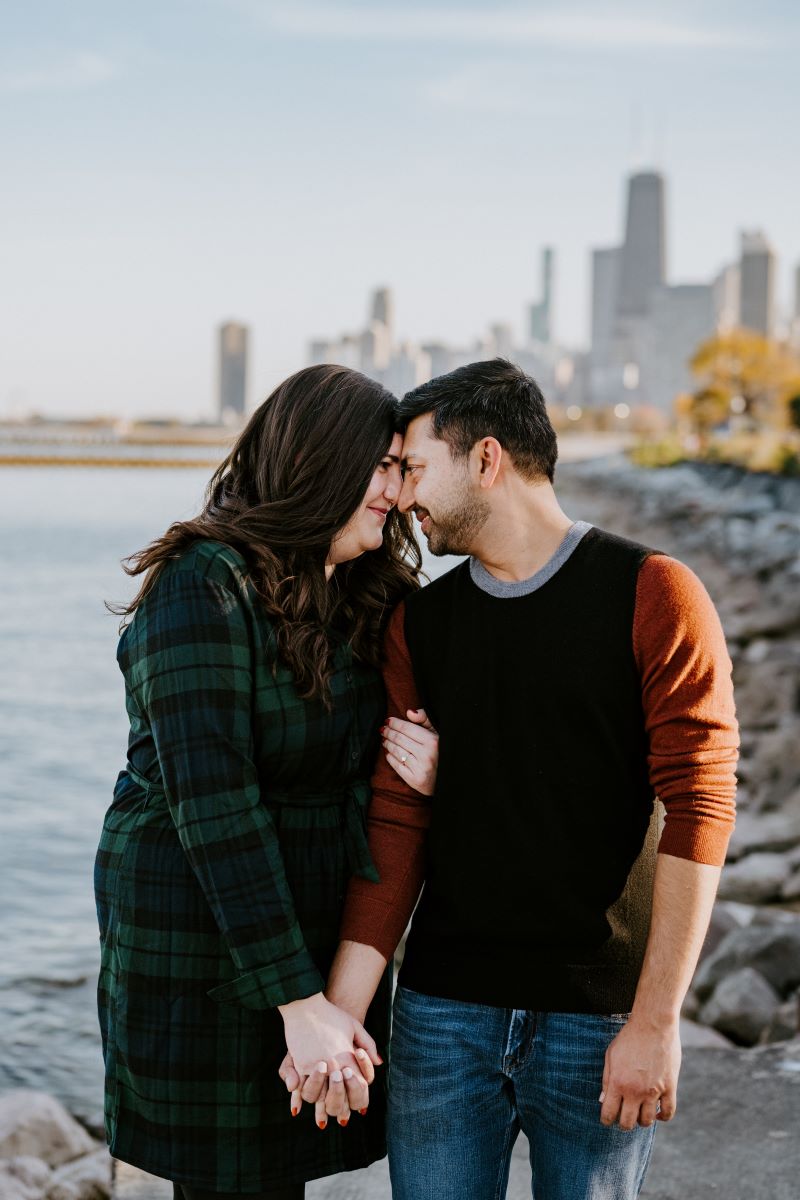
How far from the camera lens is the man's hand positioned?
6.48ft

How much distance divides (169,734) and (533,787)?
0.56 m

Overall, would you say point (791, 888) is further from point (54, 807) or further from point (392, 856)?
point (54, 807)

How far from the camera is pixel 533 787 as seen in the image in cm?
204

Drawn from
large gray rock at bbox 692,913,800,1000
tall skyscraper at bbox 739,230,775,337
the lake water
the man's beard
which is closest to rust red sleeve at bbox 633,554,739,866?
the man's beard

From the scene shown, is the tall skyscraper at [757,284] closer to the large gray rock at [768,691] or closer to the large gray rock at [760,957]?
the large gray rock at [768,691]

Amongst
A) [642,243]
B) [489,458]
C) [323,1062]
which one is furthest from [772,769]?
[642,243]

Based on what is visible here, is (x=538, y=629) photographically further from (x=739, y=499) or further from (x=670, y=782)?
(x=739, y=499)

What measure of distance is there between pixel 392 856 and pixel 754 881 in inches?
191

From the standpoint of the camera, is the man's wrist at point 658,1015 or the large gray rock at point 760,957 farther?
the large gray rock at point 760,957

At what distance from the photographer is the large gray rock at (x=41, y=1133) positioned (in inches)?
170

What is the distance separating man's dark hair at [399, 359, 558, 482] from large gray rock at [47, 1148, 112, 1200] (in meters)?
2.83

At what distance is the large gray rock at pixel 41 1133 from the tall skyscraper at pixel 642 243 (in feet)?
577

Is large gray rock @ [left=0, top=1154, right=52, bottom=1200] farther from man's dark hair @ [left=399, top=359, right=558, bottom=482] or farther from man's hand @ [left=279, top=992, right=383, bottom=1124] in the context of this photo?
man's dark hair @ [left=399, top=359, right=558, bottom=482]

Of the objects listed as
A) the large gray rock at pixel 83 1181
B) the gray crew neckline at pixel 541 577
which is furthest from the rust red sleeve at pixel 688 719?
the large gray rock at pixel 83 1181
